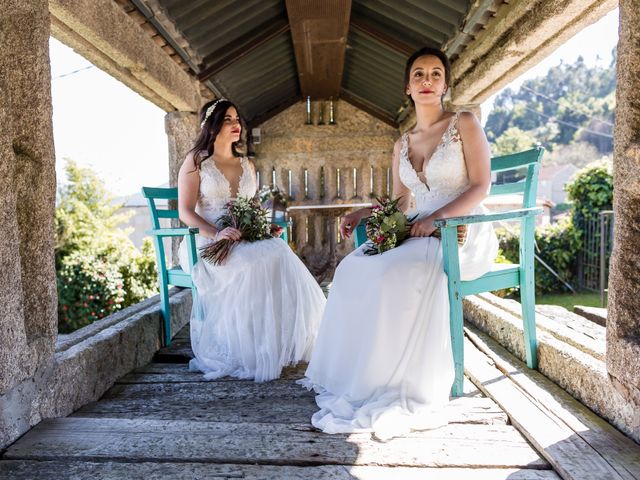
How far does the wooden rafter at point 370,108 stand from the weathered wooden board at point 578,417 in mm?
4916

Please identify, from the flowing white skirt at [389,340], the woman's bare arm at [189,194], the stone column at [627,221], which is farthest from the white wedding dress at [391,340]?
the woman's bare arm at [189,194]

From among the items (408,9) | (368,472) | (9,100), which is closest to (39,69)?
(9,100)

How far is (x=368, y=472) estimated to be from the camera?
158cm

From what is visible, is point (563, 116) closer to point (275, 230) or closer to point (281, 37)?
point (281, 37)

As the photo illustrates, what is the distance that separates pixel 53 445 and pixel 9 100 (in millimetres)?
1171

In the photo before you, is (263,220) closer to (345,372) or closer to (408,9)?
(345,372)

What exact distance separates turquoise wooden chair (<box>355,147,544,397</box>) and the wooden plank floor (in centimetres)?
34

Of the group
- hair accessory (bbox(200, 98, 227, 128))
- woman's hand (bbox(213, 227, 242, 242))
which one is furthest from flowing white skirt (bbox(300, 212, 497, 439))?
hair accessory (bbox(200, 98, 227, 128))

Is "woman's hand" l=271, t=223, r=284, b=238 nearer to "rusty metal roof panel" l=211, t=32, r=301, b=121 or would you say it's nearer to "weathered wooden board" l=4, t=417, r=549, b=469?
"weathered wooden board" l=4, t=417, r=549, b=469

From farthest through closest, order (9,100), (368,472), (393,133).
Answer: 1. (393,133)
2. (9,100)
3. (368,472)

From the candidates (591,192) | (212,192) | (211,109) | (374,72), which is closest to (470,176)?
(212,192)

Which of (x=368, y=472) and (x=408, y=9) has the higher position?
(x=408, y=9)

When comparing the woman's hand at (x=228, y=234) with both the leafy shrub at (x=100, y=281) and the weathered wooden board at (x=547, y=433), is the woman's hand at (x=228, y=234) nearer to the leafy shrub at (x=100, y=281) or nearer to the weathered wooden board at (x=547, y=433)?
the weathered wooden board at (x=547, y=433)

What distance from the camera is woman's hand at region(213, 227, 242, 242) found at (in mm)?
2992
